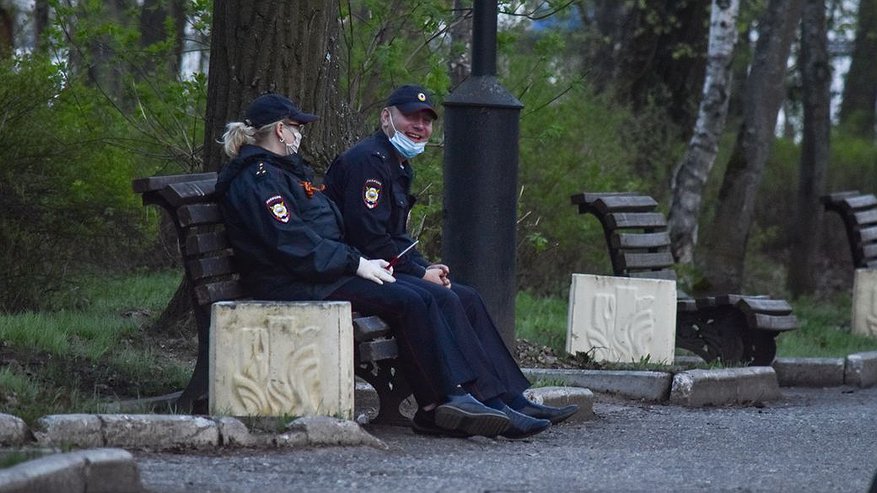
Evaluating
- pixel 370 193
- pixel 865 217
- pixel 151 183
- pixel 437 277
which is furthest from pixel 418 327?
pixel 865 217

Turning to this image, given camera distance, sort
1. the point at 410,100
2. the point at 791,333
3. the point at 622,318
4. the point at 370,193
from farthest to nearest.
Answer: the point at 791,333
the point at 622,318
the point at 410,100
the point at 370,193

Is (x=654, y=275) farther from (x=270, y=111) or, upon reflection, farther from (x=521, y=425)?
(x=270, y=111)

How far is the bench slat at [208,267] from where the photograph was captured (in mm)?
6602

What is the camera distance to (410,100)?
752 centimetres

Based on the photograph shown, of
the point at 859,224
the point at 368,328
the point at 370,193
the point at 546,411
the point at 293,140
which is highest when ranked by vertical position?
the point at 293,140

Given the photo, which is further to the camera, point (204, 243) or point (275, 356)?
point (204, 243)

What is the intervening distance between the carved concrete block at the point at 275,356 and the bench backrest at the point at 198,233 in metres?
0.27

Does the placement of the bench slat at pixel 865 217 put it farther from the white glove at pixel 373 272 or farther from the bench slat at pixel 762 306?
the white glove at pixel 373 272

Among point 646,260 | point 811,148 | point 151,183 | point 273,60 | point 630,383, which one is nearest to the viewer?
point 151,183

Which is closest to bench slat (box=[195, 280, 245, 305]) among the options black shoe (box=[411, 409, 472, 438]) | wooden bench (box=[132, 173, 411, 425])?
wooden bench (box=[132, 173, 411, 425])

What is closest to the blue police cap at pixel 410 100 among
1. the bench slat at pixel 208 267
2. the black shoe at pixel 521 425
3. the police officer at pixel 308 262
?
the police officer at pixel 308 262

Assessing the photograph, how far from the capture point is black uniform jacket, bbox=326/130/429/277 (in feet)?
23.8

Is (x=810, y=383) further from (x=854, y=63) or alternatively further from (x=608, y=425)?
(x=854, y=63)

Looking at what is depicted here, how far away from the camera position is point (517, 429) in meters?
7.04
